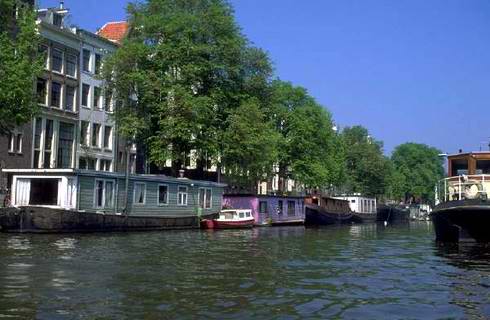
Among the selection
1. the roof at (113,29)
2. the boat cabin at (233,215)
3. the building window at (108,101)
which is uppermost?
the roof at (113,29)

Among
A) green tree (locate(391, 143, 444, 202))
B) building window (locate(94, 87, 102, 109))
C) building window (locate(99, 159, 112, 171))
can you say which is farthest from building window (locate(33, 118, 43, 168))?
green tree (locate(391, 143, 444, 202))

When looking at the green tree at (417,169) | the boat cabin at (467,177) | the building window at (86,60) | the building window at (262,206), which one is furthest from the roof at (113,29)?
the green tree at (417,169)

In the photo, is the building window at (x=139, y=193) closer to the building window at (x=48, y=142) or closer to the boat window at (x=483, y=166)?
the building window at (x=48, y=142)

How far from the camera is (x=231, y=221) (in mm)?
46125

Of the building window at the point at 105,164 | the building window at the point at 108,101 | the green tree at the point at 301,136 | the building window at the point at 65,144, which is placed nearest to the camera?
the building window at the point at 108,101

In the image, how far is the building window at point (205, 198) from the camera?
48.7m

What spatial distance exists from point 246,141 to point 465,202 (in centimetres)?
2389

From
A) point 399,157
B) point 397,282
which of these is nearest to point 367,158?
point 399,157

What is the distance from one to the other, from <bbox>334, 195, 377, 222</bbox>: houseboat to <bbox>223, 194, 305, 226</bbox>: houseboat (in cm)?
1627

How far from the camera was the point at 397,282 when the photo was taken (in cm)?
1769

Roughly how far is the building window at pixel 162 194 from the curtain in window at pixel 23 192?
31.3 ft

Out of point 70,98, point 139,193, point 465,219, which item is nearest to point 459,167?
point 465,219

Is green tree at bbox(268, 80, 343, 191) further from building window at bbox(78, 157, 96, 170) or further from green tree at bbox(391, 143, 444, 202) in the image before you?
green tree at bbox(391, 143, 444, 202)

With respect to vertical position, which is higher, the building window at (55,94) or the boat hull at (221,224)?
the building window at (55,94)
